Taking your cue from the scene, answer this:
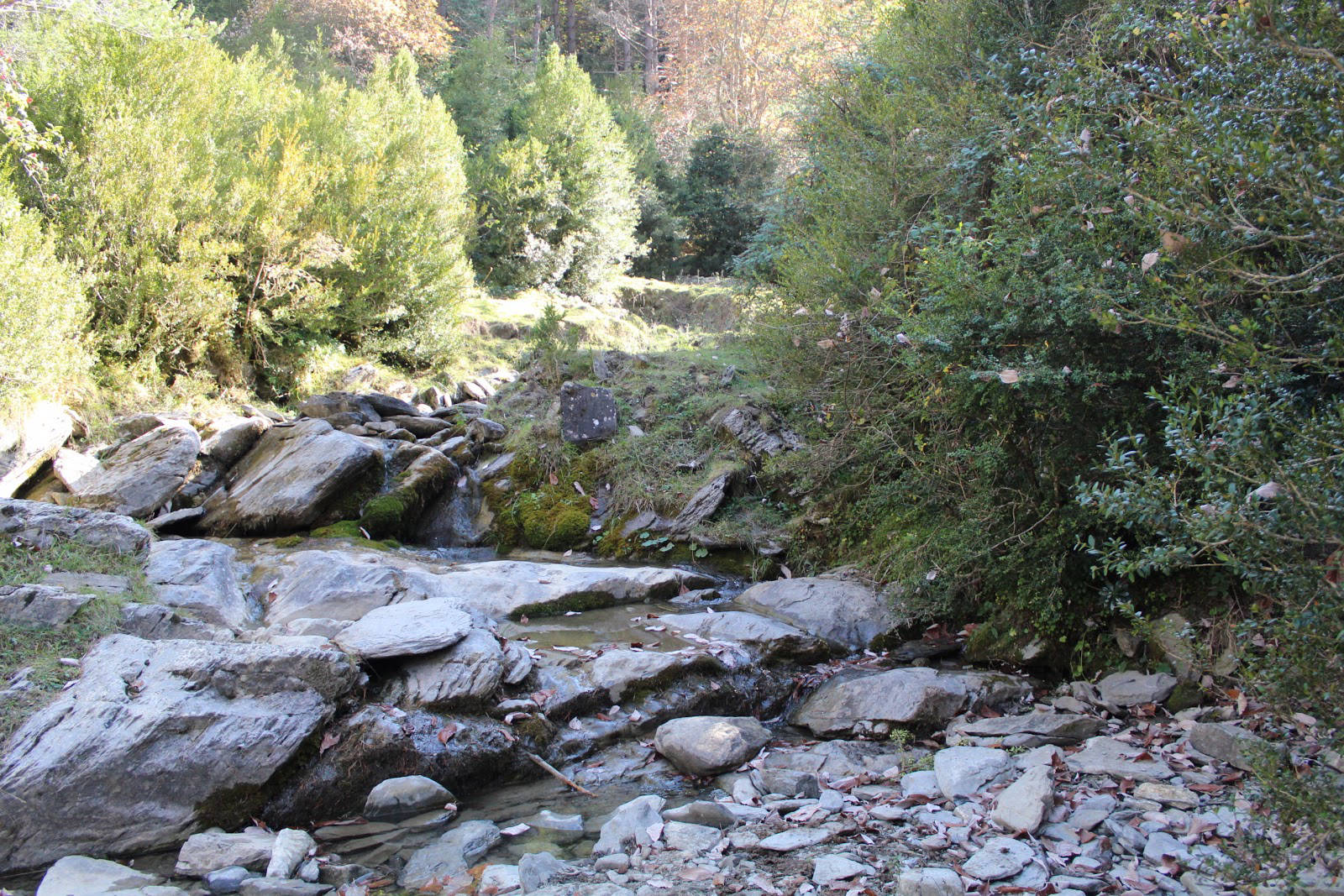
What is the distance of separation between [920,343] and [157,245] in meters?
10.9

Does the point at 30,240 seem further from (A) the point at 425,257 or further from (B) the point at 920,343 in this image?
(B) the point at 920,343

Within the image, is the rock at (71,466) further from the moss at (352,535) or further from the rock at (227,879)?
the rock at (227,879)

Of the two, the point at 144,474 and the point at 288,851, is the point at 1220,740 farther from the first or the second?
the point at 144,474

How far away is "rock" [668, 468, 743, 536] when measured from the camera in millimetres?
8086

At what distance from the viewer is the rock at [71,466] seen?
28.2 ft

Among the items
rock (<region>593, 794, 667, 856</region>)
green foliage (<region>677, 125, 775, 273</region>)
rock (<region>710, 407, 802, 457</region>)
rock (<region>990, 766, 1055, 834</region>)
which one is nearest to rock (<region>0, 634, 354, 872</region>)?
rock (<region>593, 794, 667, 856</region>)

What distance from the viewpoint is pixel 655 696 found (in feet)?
16.6

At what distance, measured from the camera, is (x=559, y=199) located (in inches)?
737

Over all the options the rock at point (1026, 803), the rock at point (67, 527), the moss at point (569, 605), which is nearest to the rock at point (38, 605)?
the rock at point (67, 527)

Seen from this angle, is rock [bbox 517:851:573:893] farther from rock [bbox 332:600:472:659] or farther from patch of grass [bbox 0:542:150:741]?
patch of grass [bbox 0:542:150:741]

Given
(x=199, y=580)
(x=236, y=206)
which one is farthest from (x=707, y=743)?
(x=236, y=206)

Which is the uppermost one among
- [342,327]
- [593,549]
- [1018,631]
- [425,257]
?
[425,257]

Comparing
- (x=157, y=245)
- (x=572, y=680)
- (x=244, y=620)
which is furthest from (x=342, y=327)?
(x=572, y=680)

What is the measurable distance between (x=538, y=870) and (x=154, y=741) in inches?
74.3
